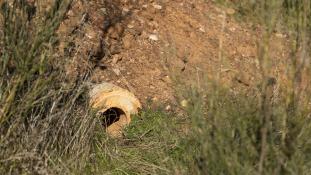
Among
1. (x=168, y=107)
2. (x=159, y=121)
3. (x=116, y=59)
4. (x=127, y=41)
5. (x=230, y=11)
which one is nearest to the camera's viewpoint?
(x=159, y=121)

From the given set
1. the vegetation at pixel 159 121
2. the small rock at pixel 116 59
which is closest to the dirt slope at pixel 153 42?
the small rock at pixel 116 59

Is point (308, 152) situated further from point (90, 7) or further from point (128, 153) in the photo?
point (90, 7)

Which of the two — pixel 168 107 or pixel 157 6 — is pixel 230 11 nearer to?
pixel 157 6

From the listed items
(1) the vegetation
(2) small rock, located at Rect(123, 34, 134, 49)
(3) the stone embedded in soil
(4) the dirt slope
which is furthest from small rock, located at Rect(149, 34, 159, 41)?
(1) the vegetation

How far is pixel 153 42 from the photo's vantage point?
536 cm

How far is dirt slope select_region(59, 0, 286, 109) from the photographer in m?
5.01

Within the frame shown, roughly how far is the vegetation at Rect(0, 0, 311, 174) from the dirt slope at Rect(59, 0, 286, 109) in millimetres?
638

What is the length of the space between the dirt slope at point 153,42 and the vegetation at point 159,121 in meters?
0.64

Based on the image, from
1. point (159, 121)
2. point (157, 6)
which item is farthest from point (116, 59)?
point (159, 121)

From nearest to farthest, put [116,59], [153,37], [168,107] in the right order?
[168,107], [116,59], [153,37]

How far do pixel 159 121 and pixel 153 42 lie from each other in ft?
3.42

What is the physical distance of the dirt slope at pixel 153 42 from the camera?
5.01 meters

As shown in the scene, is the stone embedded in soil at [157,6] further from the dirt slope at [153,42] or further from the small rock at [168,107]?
the small rock at [168,107]

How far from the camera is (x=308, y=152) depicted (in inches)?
134
